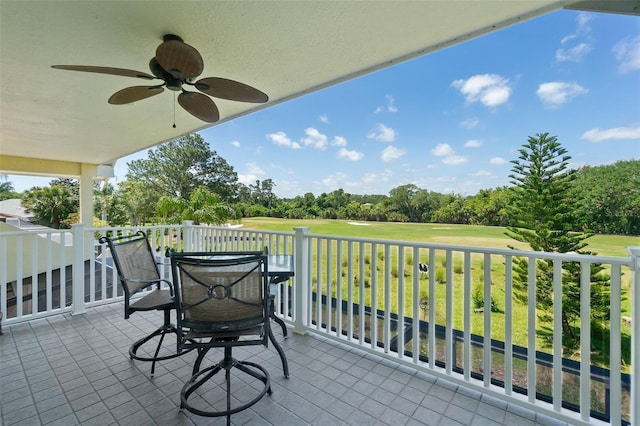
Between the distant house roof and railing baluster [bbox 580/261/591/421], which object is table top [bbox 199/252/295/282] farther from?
the distant house roof

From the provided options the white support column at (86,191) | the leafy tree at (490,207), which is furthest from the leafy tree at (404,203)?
the white support column at (86,191)

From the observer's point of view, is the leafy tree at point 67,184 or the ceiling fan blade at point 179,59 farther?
the leafy tree at point 67,184

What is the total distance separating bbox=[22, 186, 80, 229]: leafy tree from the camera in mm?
16578

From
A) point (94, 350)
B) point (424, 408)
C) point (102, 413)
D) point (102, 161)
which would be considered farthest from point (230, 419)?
point (102, 161)

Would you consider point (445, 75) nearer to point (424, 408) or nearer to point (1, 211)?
point (424, 408)

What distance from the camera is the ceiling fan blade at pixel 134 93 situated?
2.29 m

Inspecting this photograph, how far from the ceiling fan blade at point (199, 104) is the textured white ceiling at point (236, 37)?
1.22 ft

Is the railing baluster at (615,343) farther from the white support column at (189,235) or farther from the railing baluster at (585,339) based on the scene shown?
the white support column at (189,235)

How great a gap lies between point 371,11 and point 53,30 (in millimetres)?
2294

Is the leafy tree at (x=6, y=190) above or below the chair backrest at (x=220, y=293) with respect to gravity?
→ above

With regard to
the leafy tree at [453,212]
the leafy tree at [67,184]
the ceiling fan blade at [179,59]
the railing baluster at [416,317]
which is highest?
the leafy tree at [67,184]

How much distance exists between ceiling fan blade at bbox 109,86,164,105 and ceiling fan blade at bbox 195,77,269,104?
0.40 metres

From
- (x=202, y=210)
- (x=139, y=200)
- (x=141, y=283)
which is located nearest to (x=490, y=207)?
(x=141, y=283)

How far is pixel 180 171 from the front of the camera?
18562 mm
